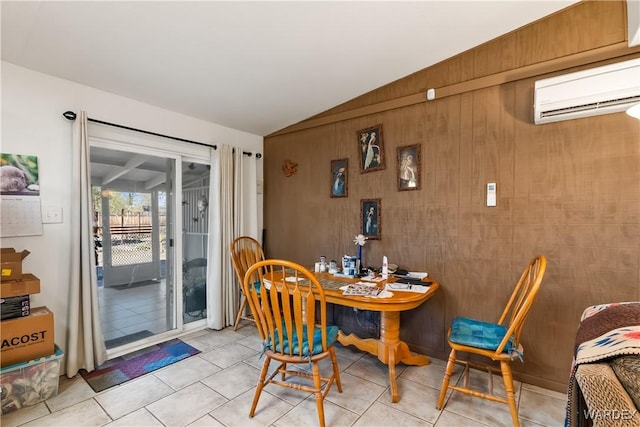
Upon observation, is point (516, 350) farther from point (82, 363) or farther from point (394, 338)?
point (82, 363)

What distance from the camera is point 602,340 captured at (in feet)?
3.57

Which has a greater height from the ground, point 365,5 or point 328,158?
point 365,5

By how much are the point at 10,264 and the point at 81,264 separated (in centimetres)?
46

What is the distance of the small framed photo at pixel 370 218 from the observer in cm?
304

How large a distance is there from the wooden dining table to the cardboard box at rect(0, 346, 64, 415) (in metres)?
1.94

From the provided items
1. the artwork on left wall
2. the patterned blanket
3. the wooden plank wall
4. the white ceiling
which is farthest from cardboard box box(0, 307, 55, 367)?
the patterned blanket

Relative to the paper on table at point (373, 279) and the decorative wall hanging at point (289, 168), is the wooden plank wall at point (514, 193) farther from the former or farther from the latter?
the decorative wall hanging at point (289, 168)

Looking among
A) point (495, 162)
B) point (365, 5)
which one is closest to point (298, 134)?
point (365, 5)

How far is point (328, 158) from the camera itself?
3436 millimetres

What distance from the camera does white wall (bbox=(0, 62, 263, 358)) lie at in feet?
7.13

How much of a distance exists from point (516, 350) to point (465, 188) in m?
1.28

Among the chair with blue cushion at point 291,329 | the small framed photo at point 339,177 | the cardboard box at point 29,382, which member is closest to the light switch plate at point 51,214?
the cardboard box at point 29,382

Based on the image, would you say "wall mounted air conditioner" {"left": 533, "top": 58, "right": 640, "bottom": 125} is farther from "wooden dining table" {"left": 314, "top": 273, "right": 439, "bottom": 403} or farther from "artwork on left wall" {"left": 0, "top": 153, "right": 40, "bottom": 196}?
"artwork on left wall" {"left": 0, "top": 153, "right": 40, "bottom": 196}

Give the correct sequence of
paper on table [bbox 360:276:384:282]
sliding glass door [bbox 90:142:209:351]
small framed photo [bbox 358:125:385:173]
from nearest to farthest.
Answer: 1. paper on table [bbox 360:276:384:282]
2. sliding glass door [bbox 90:142:209:351]
3. small framed photo [bbox 358:125:385:173]
